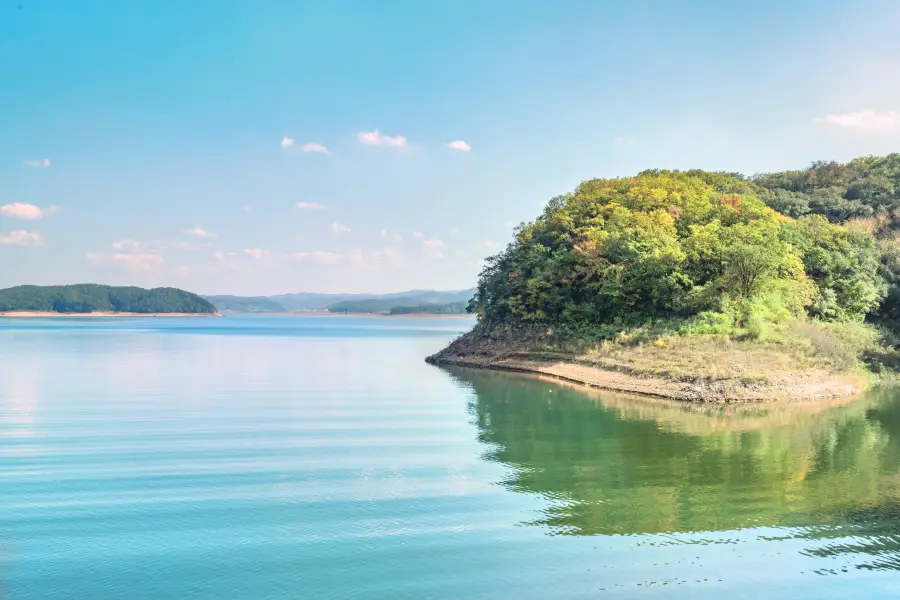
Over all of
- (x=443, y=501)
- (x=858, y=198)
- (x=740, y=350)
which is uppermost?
(x=858, y=198)

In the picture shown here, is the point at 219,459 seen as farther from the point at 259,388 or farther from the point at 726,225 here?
the point at 726,225

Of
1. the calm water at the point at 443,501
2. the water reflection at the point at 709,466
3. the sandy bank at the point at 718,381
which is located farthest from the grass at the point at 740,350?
the calm water at the point at 443,501

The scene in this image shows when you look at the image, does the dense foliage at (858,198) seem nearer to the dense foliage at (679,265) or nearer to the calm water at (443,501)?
the dense foliage at (679,265)

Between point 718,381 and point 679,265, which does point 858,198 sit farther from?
point 718,381

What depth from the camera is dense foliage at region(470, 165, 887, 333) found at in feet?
155

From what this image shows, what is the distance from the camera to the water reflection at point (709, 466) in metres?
16.2

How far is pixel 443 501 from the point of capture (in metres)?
17.8

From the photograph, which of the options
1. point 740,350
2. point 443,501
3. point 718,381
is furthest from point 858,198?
point 443,501

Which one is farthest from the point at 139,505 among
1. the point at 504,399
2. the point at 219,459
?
the point at 504,399

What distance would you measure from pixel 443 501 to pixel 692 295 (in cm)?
3574

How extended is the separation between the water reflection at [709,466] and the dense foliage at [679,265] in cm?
1138

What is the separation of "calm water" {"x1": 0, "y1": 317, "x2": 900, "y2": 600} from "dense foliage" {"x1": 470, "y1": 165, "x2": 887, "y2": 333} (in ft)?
42.3

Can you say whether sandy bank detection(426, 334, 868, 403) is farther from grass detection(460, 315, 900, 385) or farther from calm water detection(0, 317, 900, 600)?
calm water detection(0, 317, 900, 600)

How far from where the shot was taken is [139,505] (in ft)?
55.8
